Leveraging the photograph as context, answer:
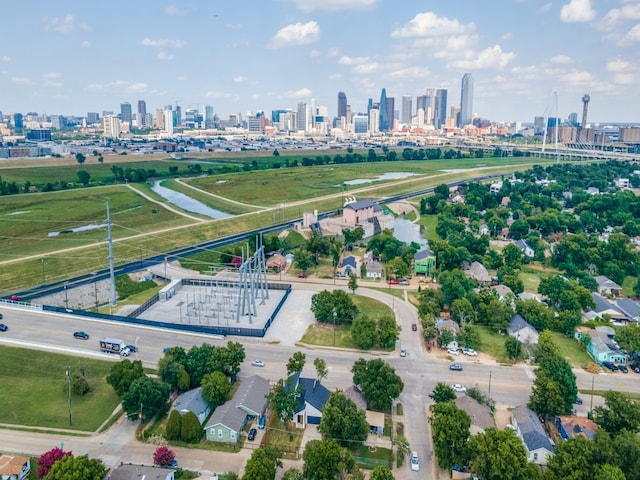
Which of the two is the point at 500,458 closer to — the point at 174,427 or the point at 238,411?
the point at 238,411

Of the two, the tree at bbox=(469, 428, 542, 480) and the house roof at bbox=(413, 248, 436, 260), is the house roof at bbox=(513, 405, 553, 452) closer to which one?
the tree at bbox=(469, 428, 542, 480)

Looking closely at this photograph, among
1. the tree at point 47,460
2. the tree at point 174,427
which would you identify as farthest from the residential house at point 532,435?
the tree at point 47,460

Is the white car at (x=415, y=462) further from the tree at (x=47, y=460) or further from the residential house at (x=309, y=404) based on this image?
the tree at (x=47, y=460)

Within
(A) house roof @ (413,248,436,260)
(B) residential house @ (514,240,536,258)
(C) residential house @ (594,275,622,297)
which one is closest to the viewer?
(C) residential house @ (594,275,622,297)

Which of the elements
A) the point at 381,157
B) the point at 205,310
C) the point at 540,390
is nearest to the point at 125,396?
the point at 205,310

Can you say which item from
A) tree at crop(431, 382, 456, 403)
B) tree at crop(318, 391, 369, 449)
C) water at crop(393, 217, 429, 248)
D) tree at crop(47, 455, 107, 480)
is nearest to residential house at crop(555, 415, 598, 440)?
tree at crop(431, 382, 456, 403)

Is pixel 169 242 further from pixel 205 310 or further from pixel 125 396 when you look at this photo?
pixel 125 396
